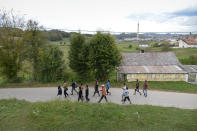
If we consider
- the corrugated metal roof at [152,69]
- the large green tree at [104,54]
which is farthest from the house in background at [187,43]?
the large green tree at [104,54]

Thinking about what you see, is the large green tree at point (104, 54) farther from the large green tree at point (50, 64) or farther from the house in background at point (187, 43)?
the house in background at point (187, 43)

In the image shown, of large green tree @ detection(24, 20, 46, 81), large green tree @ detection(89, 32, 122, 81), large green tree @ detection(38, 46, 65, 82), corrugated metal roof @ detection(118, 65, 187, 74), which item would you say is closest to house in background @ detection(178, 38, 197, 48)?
corrugated metal roof @ detection(118, 65, 187, 74)

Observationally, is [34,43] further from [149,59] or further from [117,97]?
[149,59]

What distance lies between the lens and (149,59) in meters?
24.3

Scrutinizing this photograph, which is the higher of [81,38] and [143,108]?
[81,38]

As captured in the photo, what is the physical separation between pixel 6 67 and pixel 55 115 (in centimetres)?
1314

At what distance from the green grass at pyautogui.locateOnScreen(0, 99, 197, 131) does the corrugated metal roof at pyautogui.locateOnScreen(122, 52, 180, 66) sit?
15.3 m

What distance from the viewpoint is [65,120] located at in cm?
727

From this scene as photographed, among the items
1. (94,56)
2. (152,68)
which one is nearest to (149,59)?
(152,68)

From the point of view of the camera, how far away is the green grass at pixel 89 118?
22.2ft

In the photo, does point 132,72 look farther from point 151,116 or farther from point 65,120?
point 65,120

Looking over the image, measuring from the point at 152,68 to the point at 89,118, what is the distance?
16.8m

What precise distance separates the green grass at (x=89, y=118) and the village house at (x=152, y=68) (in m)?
11.4

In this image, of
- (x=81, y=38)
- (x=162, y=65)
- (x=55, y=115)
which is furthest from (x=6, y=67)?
(x=162, y=65)
